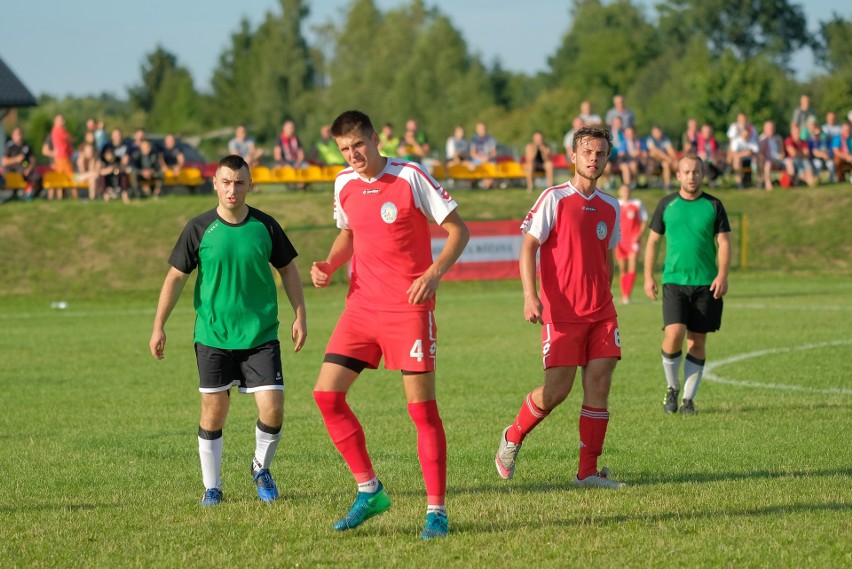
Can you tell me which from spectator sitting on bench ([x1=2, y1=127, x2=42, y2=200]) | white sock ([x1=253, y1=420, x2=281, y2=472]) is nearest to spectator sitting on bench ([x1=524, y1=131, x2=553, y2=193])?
spectator sitting on bench ([x1=2, y1=127, x2=42, y2=200])

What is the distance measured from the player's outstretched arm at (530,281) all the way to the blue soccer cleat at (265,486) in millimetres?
1835

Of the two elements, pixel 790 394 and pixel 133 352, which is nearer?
pixel 790 394

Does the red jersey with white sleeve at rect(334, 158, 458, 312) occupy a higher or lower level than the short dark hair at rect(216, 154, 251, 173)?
lower

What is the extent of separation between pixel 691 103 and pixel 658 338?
60.9m

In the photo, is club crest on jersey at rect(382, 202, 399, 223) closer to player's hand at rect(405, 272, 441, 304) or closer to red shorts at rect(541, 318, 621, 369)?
player's hand at rect(405, 272, 441, 304)

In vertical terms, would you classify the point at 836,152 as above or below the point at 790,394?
above

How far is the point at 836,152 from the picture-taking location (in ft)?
115

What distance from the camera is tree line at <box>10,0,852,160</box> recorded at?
3932 inches

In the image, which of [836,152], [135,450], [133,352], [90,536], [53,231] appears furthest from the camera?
[836,152]

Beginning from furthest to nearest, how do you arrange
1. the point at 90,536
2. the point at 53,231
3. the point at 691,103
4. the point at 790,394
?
1. the point at 691,103
2. the point at 53,231
3. the point at 790,394
4. the point at 90,536

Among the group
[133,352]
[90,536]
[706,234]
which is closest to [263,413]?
[90,536]

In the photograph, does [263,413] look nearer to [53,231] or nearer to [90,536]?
[90,536]

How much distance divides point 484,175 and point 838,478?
1105 inches

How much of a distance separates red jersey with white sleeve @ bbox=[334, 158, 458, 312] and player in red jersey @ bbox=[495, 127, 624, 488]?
1.29 metres
